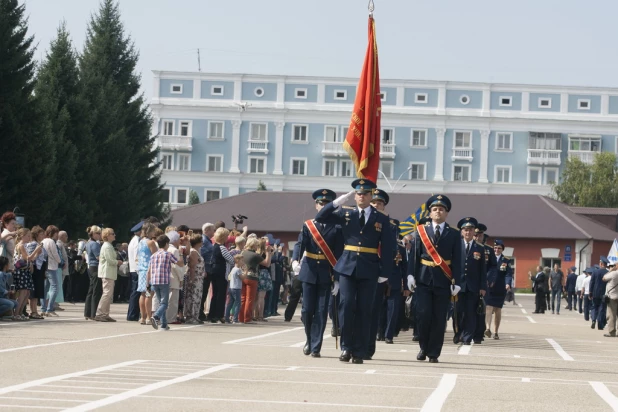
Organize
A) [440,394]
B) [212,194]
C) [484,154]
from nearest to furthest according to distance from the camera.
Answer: [440,394], [484,154], [212,194]

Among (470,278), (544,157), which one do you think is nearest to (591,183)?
(544,157)

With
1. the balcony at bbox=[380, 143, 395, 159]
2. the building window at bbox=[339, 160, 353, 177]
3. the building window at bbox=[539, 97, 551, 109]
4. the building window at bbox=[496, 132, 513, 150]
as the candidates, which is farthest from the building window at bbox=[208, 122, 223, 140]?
the building window at bbox=[539, 97, 551, 109]

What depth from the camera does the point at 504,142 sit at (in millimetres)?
111500

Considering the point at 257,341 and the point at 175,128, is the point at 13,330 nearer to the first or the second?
the point at 257,341

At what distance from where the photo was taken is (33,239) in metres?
24.1

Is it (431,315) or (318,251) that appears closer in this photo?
(431,315)

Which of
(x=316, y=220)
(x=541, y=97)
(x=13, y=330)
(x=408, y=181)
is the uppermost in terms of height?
(x=541, y=97)

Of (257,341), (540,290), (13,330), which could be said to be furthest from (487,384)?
(540,290)

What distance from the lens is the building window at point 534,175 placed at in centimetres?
11138

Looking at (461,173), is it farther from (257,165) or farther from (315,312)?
(315,312)

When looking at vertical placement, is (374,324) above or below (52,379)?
above

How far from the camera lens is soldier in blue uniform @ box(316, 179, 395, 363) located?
15.3 meters

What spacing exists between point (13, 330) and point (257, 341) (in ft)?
12.2

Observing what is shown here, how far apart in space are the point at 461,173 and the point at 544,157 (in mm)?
7290
